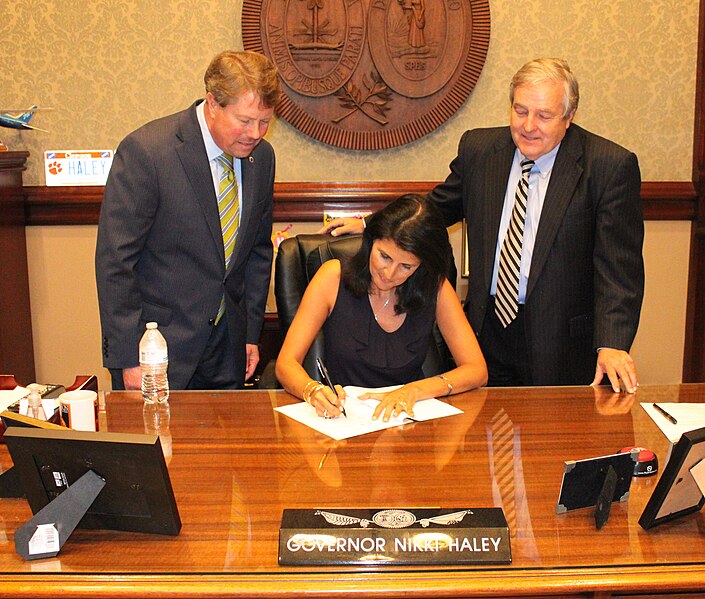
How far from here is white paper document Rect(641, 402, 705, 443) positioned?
221cm

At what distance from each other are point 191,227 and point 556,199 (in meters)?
1.18

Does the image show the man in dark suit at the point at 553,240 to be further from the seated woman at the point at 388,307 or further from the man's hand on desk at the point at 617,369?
the seated woman at the point at 388,307

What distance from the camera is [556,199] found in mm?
2797

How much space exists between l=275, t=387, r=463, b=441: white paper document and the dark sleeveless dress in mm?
342

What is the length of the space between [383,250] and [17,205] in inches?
83.7

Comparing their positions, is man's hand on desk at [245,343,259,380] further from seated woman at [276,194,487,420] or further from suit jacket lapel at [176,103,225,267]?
suit jacket lapel at [176,103,225,267]

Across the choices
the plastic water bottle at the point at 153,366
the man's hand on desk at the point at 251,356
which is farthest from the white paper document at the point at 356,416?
the man's hand on desk at the point at 251,356

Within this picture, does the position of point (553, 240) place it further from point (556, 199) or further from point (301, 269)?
point (301, 269)

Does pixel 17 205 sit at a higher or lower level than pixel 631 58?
lower

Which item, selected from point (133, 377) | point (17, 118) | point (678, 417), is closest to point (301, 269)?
point (133, 377)

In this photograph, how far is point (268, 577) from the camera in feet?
4.95

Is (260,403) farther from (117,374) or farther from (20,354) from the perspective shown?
(20,354)

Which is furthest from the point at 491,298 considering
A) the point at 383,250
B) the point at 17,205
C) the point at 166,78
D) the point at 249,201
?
the point at 17,205

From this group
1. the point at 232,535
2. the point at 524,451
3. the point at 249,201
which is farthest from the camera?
the point at 249,201
